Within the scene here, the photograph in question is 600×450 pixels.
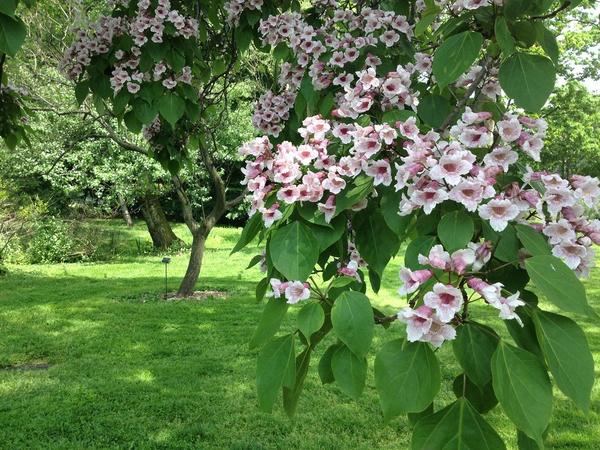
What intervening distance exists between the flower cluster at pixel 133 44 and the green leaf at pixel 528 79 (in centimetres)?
188

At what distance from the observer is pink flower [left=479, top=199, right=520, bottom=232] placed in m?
1.01

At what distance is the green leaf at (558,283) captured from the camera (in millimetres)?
875

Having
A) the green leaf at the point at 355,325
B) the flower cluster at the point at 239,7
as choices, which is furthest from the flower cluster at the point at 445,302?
the flower cluster at the point at 239,7

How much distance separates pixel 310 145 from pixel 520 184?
0.49 metres

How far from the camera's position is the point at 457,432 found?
0.91 metres

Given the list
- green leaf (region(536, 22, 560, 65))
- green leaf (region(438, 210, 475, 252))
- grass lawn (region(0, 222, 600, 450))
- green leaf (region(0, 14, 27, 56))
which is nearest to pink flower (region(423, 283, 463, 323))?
green leaf (region(438, 210, 475, 252))

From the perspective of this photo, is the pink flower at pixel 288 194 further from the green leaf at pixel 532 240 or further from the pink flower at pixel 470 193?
the green leaf at pixel 532 240

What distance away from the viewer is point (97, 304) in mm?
7766

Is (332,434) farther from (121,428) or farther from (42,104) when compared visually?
(42,104)

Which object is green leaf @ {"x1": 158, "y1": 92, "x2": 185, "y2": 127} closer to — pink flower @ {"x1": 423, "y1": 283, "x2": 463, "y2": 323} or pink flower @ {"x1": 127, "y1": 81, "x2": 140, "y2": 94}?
pink flower @ {"x1": 127, "y1": 81, "x2": 140, "y2": 94}

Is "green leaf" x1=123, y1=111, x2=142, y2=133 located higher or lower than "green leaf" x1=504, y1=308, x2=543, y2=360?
higher

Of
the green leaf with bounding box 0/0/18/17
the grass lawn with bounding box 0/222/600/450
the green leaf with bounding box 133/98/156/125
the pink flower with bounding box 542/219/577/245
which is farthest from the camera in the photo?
the grass lawn with bounding box 0/222/600/450

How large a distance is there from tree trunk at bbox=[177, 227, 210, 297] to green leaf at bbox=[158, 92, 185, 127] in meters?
5.43

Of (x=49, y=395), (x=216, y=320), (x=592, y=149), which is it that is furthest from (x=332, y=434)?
(x=592, y=149)
